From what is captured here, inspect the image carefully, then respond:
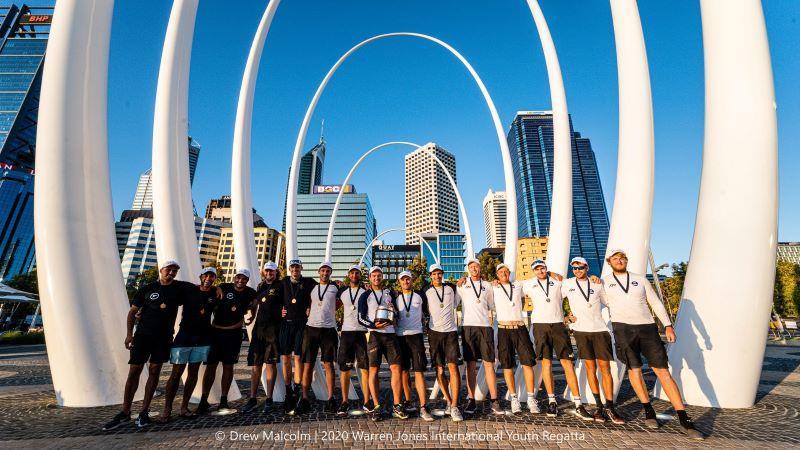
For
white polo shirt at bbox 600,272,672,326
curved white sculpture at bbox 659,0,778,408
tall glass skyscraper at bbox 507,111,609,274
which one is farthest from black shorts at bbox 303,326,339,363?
tall glass skyscraper at bbox 507,111,609,274

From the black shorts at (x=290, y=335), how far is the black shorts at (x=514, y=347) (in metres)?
3.60

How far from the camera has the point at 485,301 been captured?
625 centimetres

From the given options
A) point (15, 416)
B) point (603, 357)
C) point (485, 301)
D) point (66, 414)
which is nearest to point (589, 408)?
point (603, 357)

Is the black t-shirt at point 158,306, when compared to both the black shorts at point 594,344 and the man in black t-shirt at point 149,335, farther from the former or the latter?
the black shorts at point 594,344

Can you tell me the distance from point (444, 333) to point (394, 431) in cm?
171

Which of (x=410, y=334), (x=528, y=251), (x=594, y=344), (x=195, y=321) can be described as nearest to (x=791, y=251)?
(x=528, y=251)

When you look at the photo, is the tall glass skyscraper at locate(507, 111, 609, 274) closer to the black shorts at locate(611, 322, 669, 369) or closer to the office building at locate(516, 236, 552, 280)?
the office building at locate(516, 236, 552, 280)

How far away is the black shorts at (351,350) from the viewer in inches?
230

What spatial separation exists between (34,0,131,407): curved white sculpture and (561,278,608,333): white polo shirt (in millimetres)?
8682

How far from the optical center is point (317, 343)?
6.18 meters

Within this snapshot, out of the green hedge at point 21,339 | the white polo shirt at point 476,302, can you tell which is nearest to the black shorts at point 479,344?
the white polo shirt at point 476,302

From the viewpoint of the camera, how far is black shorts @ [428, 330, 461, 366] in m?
5.79

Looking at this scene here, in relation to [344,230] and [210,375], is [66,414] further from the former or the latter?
[344,230]

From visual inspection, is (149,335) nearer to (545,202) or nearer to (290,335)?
(290,335)
